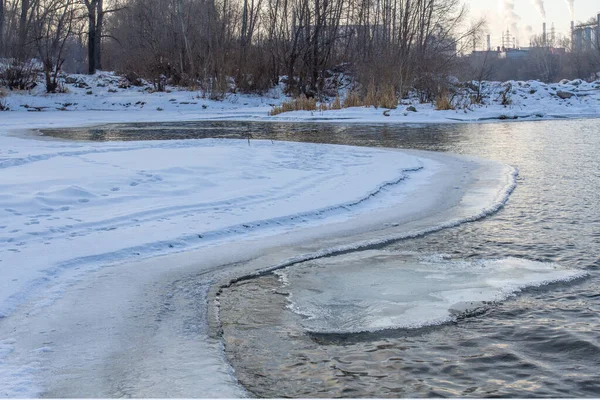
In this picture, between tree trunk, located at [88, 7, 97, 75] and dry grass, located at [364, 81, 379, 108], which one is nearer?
dry grass, located at [364, 81, 379, 108]

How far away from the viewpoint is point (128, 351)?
298 centimetres

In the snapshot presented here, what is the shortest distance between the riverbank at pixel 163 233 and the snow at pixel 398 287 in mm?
445

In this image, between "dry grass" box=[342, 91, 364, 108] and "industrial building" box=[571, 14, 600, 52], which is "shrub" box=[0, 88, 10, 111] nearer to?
"dry grass" box=[342, 91, 364, 108]

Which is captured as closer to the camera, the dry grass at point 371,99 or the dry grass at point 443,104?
the dry grass at point 443,104

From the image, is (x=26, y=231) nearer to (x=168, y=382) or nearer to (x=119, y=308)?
(x=119, y=308)

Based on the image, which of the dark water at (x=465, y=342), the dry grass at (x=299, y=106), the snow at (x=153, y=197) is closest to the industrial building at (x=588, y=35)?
the dry grass at (x=299, y=106)

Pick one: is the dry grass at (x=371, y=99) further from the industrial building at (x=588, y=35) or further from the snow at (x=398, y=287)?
the industrial building at (x=588, y=35)

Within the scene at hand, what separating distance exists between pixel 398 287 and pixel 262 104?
84.0 feet

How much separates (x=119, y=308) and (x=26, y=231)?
1897 millimetres

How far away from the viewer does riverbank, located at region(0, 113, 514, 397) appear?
9.38 ft

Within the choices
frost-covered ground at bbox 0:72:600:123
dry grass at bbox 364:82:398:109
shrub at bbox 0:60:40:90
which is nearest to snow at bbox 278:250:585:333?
frost-covered ground at bbox 0:72:600:123

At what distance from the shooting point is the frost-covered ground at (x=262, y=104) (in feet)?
68.8

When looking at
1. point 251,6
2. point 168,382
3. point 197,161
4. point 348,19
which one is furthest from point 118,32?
point 168,382

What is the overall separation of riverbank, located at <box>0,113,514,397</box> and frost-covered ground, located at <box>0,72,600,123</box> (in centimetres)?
1095
